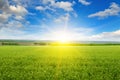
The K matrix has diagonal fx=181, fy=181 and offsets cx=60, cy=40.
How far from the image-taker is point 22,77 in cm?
1043

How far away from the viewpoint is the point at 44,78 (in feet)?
33.9

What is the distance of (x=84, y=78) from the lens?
407 inches

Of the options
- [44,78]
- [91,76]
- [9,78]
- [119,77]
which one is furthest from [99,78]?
[9,78]

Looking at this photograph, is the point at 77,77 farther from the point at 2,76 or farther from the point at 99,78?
the point at 2,76

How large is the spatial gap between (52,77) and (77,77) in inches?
57.5

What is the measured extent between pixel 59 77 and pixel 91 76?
1944 mm

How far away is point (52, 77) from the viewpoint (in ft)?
34.3

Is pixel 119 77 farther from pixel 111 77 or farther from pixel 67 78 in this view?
pixel 67 78

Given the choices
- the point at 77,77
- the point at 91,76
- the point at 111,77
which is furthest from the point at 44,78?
the point at 111,77

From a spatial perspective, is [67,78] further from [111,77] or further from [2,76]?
[2,76]

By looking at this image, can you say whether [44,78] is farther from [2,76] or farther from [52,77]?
[2,76]

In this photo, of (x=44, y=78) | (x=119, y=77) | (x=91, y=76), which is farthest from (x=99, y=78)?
(x=44, y=78)

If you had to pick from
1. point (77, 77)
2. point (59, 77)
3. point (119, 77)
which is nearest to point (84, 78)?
point (77, 77)

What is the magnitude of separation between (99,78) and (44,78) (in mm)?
3146
